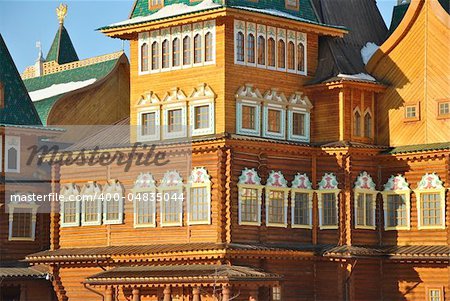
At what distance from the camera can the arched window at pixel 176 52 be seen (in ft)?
179

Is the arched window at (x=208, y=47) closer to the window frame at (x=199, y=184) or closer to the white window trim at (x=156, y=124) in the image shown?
the white window trim at (x=156, y=124)

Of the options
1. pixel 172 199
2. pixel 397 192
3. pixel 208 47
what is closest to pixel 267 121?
pixel 208 47

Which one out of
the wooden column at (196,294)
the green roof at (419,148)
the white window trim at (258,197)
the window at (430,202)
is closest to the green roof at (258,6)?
the green roof at (419,148)

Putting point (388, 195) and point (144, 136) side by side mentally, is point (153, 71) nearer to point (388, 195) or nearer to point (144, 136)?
point (144, 136)

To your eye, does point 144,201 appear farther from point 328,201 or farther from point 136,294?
point 328,201

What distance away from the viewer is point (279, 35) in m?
54.7

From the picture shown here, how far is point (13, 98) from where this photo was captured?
6203 centimetres

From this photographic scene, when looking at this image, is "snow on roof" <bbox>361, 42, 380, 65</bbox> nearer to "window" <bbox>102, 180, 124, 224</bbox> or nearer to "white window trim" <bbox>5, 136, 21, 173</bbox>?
"window" <bbox>102, 180, 124, 224</bbox>

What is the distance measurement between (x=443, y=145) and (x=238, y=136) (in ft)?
27.6

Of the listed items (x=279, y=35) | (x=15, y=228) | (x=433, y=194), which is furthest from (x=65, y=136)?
(x=433, y=194)

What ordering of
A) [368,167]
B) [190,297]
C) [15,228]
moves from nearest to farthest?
1. [190,297]
2. [368,167]
3. [15,228]

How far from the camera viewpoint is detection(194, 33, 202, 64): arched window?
53.7 metres

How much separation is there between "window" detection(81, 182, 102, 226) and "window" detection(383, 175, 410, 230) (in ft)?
40.3

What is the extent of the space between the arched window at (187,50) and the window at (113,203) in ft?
20.3
